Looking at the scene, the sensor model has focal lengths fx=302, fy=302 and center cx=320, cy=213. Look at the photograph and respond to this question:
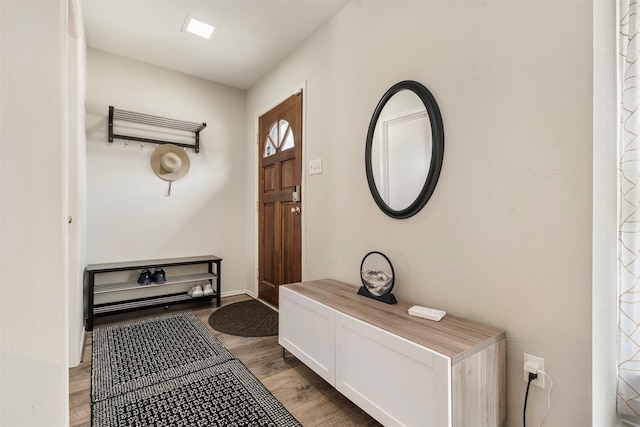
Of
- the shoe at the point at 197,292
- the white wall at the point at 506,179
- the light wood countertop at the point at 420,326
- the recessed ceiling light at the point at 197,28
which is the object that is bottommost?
the shoe at the point at 197,292

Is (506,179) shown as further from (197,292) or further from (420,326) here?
(197,292)

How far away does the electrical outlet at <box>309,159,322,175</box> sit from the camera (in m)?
2.54

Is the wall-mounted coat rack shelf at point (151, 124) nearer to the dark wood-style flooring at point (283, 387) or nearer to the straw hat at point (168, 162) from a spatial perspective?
the straw hat at point (168, 162)

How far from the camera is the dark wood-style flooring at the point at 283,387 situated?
1.54 metres

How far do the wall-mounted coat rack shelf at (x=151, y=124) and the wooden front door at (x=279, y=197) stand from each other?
717 mm

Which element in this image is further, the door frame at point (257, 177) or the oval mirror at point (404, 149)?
the door frame at point (257, 177)

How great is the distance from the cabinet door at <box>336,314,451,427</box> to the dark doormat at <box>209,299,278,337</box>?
→ 1.21m

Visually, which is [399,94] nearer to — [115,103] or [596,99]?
[596,99]

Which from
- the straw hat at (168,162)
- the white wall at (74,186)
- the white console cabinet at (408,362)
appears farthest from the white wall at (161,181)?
Result: the white console cabinet at (408,362)

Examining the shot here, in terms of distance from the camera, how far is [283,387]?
1.80 metres

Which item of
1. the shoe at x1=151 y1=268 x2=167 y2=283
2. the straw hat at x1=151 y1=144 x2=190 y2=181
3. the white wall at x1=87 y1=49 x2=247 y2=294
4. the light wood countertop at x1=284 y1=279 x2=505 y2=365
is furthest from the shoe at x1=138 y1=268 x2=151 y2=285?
the light wood countertop at x1=284 y1=279 x2=505 y2=365

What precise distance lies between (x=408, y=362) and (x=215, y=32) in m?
2.84

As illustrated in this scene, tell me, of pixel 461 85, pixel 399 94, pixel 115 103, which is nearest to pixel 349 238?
pixel 399 94

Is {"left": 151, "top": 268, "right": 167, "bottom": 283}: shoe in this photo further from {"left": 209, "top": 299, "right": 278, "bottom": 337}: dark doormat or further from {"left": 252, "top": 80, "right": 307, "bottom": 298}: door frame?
{"left": 252, "top": 80, "right": 307, "bottom": 298}: door frame
